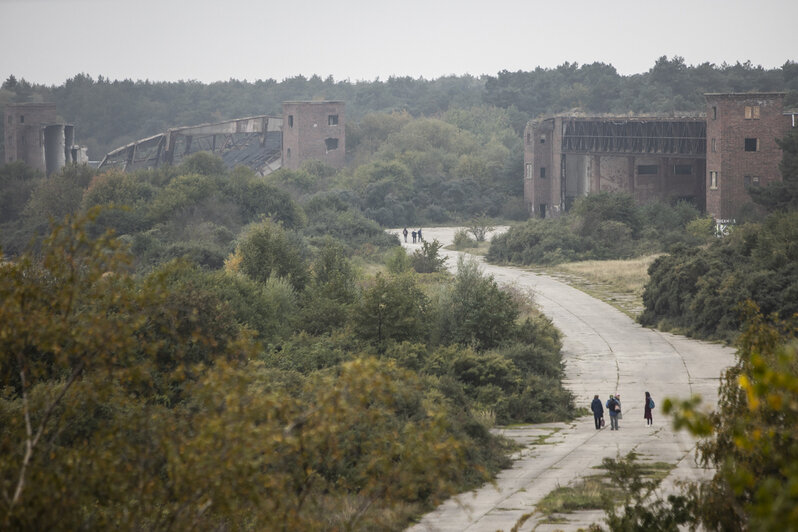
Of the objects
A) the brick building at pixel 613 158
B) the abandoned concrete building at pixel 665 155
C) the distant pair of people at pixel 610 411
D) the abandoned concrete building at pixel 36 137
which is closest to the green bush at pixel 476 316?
the distant pair of people at pixel 610 411

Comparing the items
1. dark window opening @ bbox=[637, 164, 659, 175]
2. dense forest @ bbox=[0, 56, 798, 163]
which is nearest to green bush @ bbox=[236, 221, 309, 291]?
dark window opening @ bbox=[637, 164, 659, 175]

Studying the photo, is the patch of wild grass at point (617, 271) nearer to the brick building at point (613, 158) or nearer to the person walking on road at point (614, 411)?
the brick building at point (613, 158)

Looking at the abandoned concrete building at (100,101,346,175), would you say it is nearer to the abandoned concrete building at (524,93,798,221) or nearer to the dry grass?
the abandoned concrete building at (524,93,798,221)

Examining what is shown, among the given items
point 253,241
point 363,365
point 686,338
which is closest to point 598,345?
point 686,338

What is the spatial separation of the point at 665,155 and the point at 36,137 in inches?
2160

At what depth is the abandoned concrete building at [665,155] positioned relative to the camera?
54781 millimetres

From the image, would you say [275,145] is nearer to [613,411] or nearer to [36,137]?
[36,137]

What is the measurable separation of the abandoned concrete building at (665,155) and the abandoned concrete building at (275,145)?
60.9 feet

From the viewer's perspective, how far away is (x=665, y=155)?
206ft

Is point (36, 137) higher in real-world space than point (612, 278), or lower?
higher

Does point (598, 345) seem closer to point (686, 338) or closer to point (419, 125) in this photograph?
point (686, 338)

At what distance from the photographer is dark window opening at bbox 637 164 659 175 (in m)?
66.8

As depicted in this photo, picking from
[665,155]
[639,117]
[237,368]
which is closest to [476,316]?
[237,368]

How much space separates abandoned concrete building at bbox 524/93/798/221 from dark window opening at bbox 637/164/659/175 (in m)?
0.07
